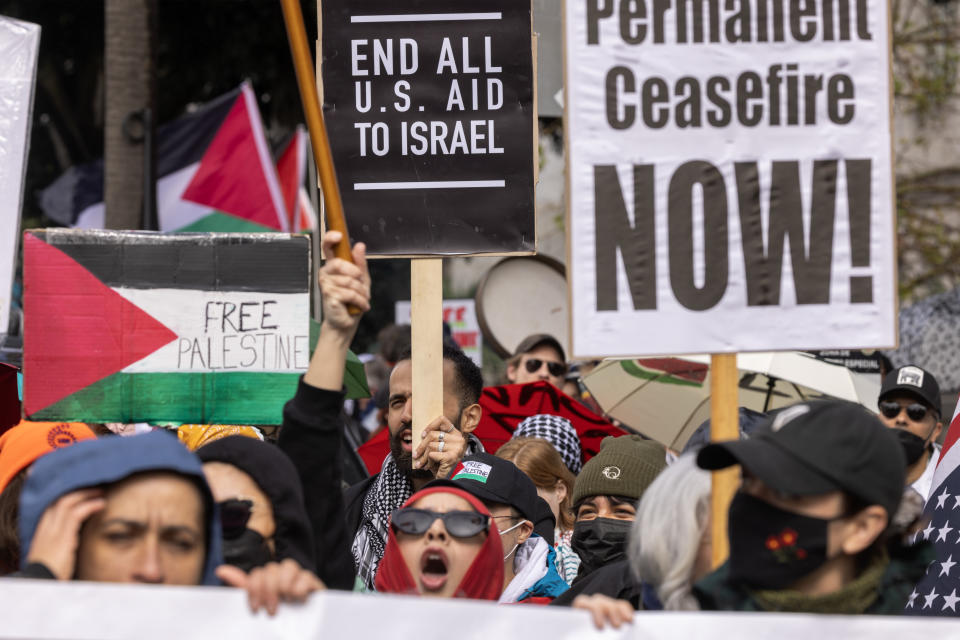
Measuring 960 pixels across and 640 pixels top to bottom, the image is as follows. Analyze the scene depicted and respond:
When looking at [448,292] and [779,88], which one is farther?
[448,292]

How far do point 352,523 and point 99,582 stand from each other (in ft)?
6.42

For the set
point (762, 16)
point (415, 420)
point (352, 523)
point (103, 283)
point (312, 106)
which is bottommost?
point (352, 523)

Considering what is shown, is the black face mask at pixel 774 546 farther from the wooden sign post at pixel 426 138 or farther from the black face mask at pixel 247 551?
the wooden sign post at pixel 426 138

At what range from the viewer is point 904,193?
61.7 feet

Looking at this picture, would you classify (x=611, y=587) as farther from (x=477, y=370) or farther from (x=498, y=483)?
(x=477, y=370)

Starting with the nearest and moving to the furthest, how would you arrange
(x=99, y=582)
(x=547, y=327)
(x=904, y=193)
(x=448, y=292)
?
(x=99, y=582) → (x=547, y=327) → (x=904, y=193) → (x=448, y=292)

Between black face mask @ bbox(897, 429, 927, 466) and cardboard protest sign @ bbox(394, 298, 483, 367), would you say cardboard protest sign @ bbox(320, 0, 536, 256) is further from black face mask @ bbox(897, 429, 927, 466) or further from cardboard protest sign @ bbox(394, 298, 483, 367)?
cardboard protest sign @ bbox(394, 298, 483, 367)

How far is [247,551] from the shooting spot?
2.97m

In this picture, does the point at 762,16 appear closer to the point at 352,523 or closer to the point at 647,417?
the point at 352,523

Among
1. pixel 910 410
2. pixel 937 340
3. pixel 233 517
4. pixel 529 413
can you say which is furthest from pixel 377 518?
pixel 937 340

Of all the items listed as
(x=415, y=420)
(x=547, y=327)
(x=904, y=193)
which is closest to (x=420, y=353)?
(x=415, y=420)

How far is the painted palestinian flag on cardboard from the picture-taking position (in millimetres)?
3959

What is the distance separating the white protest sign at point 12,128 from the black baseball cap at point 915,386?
3.52 m

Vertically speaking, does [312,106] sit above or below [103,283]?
above
